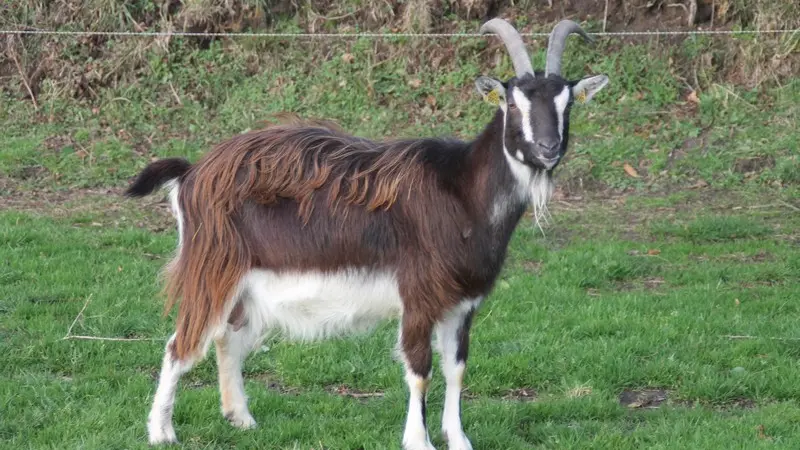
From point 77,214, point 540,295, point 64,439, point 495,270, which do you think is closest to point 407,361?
point 495,270

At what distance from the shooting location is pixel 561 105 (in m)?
5.17

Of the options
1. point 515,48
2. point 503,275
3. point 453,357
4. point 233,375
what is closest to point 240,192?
point 233,375

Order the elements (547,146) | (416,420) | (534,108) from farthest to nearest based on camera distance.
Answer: (416,420) < (534,108) < (547,146)

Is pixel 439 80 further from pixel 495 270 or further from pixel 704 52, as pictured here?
pixel 495 270

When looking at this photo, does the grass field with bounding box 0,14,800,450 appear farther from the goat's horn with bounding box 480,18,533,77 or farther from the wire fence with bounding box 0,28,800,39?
the goat's horn with bounding box 480,18,533,77

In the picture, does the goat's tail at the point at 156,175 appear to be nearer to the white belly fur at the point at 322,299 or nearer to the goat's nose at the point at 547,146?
the white belly fur at the point at 322,299

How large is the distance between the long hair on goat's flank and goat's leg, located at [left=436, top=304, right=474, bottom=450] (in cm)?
66

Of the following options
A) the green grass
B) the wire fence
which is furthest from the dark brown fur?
the wire fence

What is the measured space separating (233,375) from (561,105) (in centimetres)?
212

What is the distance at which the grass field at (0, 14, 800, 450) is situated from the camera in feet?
18.2

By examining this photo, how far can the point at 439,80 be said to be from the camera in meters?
12.0

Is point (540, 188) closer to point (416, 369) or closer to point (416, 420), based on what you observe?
point (416, 369)

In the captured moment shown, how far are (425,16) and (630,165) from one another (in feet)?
10.3

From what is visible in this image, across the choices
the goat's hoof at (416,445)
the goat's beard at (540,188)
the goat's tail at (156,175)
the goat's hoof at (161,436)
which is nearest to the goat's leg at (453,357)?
the goat's hoof at (416,445)
